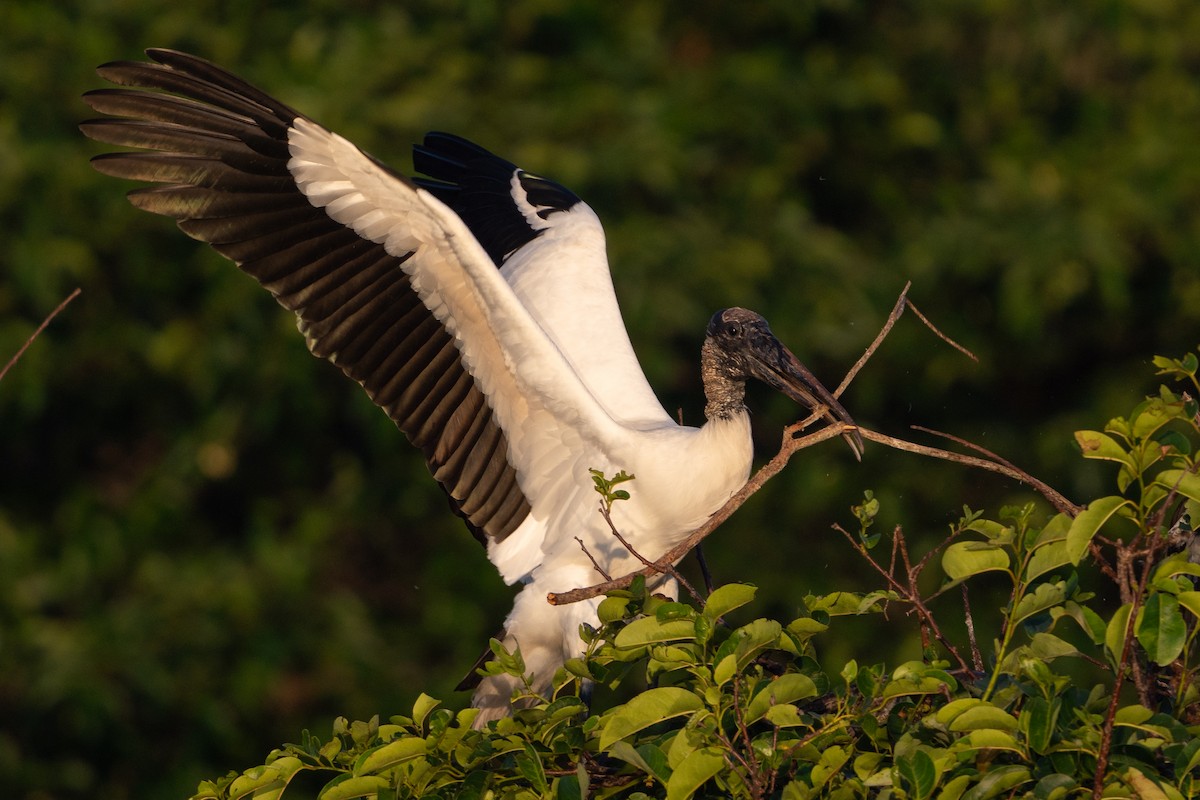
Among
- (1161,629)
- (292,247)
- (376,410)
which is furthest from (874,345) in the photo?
(376,410)

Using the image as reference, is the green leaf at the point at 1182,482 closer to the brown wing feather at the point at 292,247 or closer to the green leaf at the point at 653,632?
the green leaf at the point at 653,632

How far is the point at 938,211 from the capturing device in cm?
730

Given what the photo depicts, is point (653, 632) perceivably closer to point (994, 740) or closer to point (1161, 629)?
point (994, 740)

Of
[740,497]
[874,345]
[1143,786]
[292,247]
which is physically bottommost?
[1143,786]

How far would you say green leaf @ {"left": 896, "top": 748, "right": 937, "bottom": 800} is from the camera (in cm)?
173

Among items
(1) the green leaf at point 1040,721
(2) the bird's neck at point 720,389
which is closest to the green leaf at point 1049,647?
(1) the green leaf at point 1040,721

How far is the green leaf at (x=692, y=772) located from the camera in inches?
72.1

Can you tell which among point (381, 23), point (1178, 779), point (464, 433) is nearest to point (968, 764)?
point (1178, 779)

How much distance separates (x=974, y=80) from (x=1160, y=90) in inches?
32.6

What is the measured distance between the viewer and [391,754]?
2041 mm

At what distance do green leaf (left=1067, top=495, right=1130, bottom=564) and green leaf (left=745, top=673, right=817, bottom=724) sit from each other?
1.10 ft

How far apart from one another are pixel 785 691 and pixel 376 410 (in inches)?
147

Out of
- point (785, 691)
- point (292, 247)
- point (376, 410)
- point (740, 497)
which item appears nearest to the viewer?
point (785, 691)

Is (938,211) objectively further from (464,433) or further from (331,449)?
(464,433)
